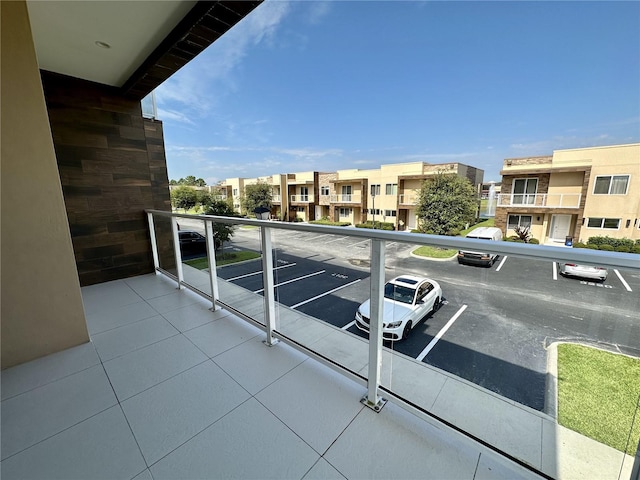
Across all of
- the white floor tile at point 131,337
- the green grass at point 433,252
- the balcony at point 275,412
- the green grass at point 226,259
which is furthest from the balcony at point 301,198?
the green grass at point 433,252

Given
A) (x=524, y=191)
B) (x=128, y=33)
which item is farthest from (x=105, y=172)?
(x=524, y=191)

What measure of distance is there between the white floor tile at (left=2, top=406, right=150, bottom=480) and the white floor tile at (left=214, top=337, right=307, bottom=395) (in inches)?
23.8

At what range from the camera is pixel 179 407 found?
147cm

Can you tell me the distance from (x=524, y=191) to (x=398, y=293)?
1596 centimetres

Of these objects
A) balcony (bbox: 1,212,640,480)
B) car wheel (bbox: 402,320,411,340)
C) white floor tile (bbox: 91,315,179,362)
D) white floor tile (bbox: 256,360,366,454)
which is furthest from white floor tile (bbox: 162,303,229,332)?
car wheel (bbox: 402,320,411,340)

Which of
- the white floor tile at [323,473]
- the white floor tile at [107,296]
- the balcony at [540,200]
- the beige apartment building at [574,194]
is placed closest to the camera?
the white floor tile at [323,473]

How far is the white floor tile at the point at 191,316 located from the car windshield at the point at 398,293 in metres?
1.86

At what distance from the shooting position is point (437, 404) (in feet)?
4.18

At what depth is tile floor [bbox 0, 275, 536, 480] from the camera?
1.12 metres

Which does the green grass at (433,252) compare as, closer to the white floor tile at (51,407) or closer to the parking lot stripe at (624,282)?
the parking lot stripe at (624,282)

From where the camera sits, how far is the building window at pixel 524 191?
42.2 feet

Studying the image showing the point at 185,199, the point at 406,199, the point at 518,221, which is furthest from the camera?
the point at 185,199

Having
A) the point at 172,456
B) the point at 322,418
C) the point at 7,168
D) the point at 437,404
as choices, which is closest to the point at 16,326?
the point at 7,168

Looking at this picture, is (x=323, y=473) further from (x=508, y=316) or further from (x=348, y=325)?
(x=508, y=316)
